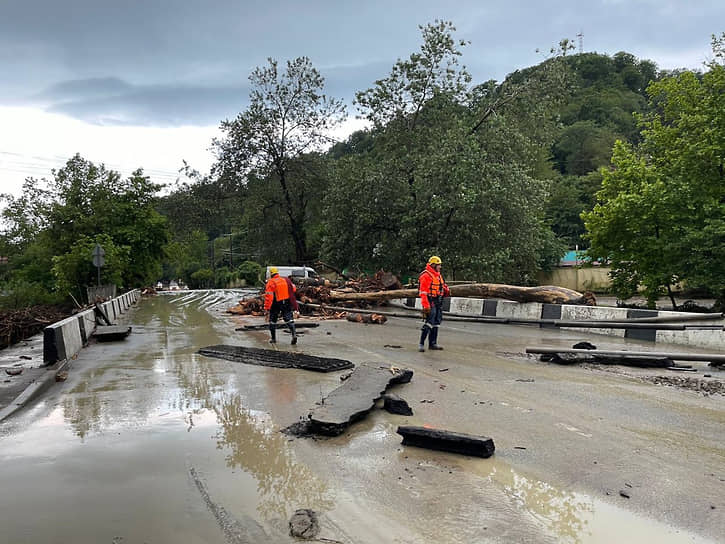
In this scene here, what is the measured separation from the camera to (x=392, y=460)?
4.41 meters

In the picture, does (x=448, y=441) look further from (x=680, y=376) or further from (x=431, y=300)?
(x=431, y=300)

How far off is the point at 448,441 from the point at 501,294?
1252cm

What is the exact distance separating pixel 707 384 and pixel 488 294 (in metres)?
9.96

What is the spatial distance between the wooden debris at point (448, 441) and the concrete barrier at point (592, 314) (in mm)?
8098

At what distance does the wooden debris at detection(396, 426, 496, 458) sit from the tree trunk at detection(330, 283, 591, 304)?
451 inches

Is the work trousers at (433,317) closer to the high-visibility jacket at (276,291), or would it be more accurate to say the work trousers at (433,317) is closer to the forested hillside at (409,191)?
the high-visibility jacket at (276,291)

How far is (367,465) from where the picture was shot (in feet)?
14.2

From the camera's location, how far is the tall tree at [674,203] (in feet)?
51.0

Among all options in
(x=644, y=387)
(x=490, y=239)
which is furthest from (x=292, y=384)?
(x=490, y=239)

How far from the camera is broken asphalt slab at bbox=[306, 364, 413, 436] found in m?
5.13

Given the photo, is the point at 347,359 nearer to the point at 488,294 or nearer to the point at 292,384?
the point at 292,384

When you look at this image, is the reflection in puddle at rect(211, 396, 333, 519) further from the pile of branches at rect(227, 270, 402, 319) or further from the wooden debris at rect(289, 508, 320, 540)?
the pile of branches at rect(227, 270, 402, 319)

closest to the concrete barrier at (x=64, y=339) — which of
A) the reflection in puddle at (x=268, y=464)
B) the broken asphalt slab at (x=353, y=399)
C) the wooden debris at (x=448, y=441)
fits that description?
the reflection in puddle at (x=268, y=464)

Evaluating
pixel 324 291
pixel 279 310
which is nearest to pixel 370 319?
pixel 324 291
